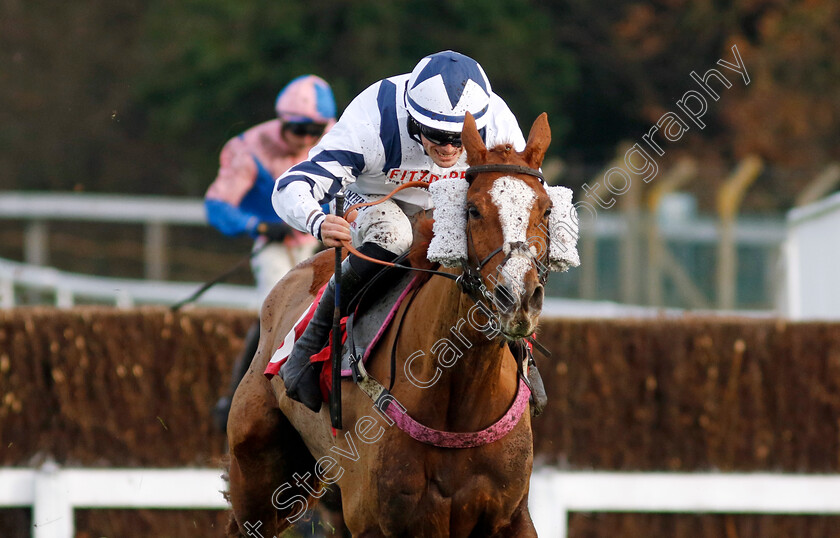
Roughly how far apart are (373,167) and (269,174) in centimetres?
316

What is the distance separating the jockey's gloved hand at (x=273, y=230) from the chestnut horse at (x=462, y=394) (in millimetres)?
2931

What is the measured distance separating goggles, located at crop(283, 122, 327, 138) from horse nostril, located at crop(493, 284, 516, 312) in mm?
4146

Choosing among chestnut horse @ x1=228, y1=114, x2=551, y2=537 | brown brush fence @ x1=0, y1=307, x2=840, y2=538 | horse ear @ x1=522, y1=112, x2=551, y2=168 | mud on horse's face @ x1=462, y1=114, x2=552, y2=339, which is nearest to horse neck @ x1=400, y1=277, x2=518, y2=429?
chestnut horse @ x1=228, y1=114, x2=551, y2=537

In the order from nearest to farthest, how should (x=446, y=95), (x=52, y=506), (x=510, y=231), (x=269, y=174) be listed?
(x=510, y=231), (x=446, y=95), (x=52, y=506), (x=269, y=174)

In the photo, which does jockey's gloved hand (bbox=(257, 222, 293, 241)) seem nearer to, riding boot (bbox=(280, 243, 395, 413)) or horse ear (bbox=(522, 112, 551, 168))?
riding boot (bbox=(280, 243, 395, 413))

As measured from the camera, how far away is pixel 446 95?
4.08 meters

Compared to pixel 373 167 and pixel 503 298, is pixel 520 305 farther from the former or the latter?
pixel 373 167

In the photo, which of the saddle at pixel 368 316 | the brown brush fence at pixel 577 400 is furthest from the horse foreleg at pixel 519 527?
the brown brush fence at pixel 577 400

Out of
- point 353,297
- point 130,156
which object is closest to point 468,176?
point 353,297

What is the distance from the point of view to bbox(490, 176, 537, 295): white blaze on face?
3352 mm

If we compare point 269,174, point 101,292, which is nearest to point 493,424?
point 269,174

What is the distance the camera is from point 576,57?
21.5 meters

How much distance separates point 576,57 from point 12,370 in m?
15.9

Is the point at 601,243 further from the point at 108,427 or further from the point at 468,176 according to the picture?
the point at 468,176
